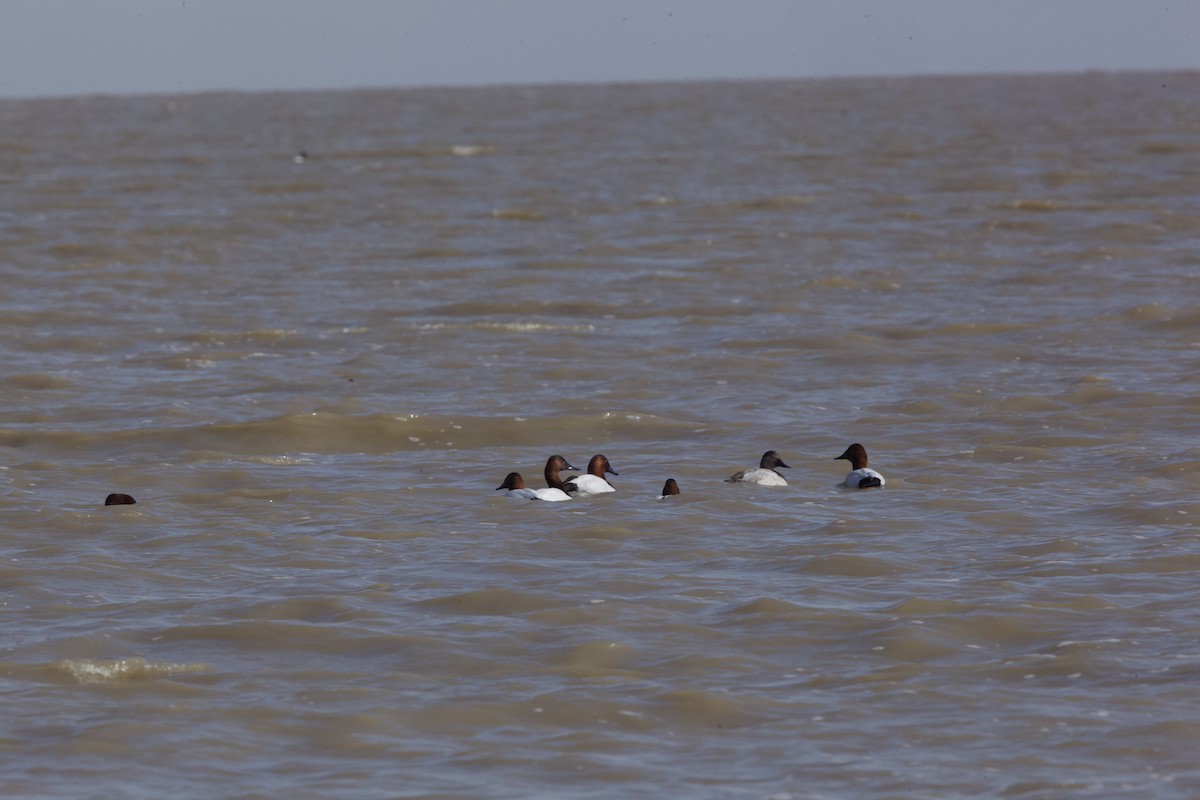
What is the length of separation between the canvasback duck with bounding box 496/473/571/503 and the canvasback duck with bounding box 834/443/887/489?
7.02ft

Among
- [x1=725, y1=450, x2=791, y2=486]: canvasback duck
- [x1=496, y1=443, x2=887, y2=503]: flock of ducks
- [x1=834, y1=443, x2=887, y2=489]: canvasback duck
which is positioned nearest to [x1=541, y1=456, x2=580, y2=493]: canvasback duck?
[x1=496, y1=443, x2=887, y2=503]: flock of ducks

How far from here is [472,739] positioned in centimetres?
855

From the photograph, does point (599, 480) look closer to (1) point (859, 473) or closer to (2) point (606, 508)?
(2) point (606, 508)

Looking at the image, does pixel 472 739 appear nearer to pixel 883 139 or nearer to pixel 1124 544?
pixel 1124 544

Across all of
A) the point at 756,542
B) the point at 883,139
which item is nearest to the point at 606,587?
the point at 756,542

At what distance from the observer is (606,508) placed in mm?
12969

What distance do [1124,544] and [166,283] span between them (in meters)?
16.8

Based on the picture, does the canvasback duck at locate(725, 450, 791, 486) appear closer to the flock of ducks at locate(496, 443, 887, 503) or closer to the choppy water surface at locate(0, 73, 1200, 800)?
the flock of ducks at locate(496, 443, 887, 503)

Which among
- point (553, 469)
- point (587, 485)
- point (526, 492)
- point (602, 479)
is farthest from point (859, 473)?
point (526, 492)

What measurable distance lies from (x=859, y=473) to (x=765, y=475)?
700 mm

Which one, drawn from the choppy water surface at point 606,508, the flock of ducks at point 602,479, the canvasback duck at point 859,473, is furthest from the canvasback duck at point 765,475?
the canvasback duck at point 859,473

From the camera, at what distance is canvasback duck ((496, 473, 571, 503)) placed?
43.0 feet

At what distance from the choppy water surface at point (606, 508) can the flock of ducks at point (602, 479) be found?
0.17 meters

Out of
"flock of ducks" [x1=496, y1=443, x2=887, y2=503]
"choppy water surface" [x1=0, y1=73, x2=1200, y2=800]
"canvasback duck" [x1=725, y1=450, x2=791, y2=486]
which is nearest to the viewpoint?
"choppy water surface" [x1=0, y1=73, x2=1200, y2=800]
